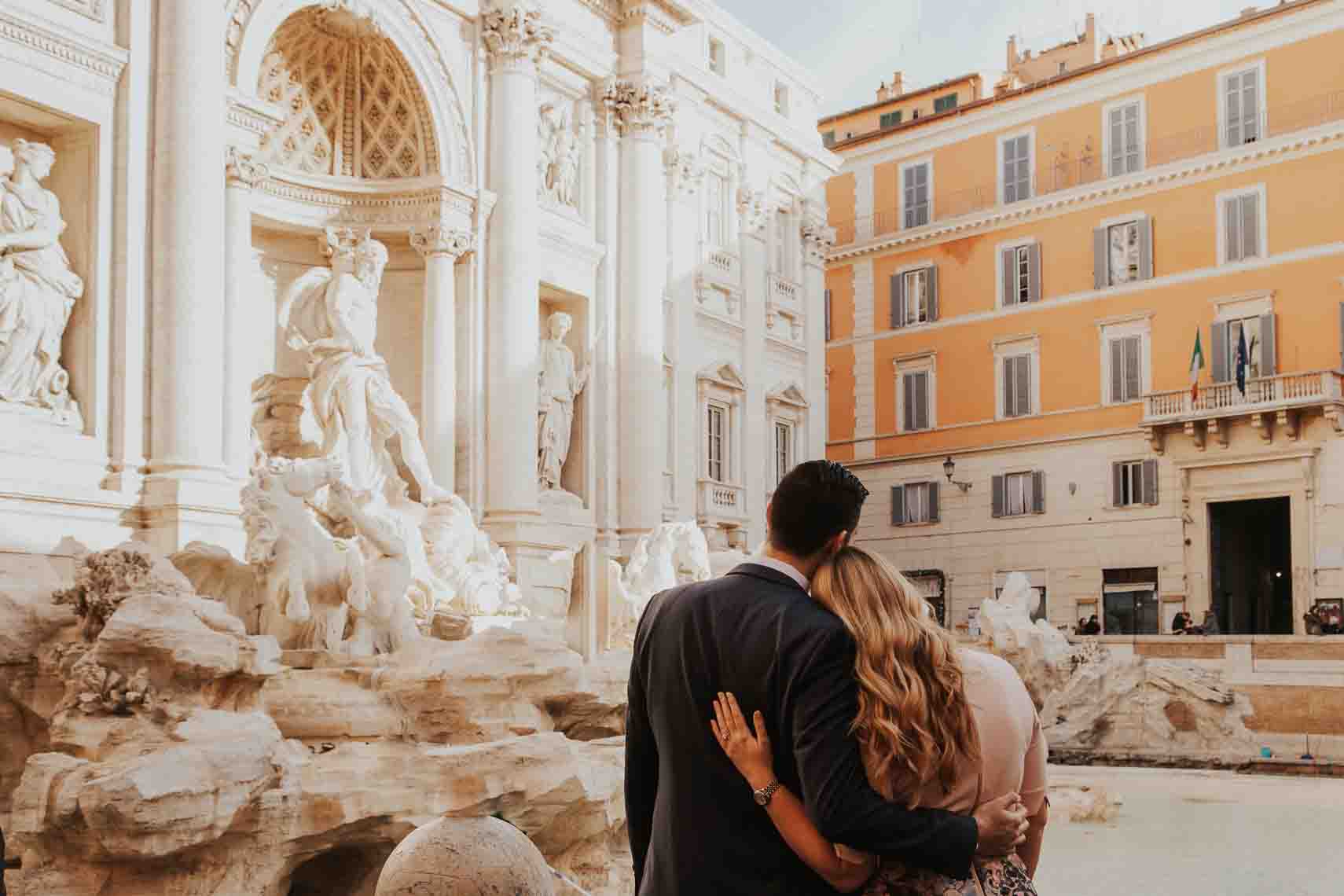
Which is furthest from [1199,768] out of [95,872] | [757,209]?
[95,872]

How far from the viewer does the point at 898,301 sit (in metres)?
33.6

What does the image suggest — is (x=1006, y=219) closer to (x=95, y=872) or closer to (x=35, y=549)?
(x=35, y=549)

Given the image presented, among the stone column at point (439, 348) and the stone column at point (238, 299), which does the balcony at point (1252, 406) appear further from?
Result: the stone column at point (238, 299)

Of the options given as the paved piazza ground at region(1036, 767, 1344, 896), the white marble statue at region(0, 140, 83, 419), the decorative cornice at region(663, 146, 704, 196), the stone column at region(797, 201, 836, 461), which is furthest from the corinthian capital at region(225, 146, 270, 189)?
the stone column at region(797, 201, 836, 461)

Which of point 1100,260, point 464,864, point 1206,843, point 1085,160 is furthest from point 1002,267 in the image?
point 464,864

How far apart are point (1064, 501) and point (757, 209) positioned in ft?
30.8

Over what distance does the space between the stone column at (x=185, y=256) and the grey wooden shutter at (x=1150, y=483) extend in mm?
19458

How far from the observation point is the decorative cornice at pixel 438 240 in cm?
1809

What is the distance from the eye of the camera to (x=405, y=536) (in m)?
15.4

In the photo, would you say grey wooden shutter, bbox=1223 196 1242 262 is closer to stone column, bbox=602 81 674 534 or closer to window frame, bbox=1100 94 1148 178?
window frame, bbox=1100 94 1148 178

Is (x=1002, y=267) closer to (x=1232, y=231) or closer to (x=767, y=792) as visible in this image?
→ (x=1232, y=231)

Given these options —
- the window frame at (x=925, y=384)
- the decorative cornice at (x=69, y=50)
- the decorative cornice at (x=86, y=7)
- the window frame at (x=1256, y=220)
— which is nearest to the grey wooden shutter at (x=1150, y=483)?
the window frame at (x=1256, y=220)

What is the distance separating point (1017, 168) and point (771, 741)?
3072 centimetres

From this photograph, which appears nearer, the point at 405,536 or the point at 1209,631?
the point at 405,536
